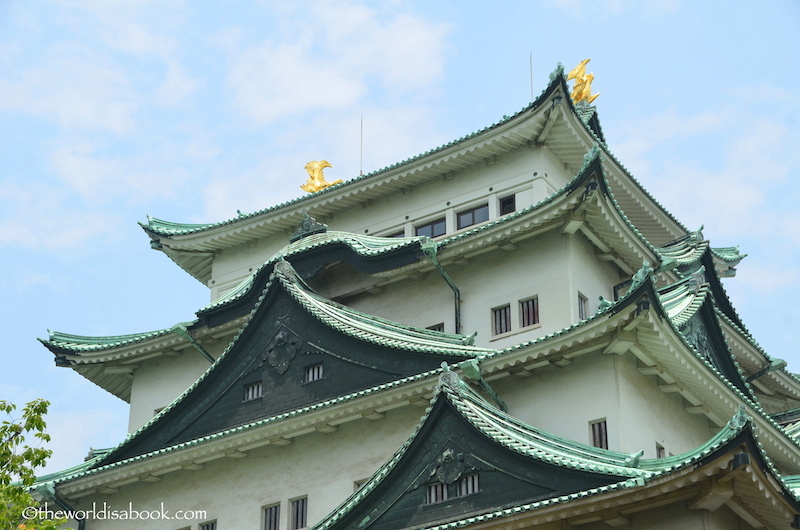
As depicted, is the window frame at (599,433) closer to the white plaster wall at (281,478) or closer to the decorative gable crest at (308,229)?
→ the white plaster wall at (281,478)

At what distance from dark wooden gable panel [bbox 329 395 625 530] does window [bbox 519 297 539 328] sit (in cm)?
590

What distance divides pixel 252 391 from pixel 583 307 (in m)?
8.71

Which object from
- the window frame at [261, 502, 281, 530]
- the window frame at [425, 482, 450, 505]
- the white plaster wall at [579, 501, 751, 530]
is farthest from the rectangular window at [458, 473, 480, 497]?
the window frame at [261, 502, 281, 530]

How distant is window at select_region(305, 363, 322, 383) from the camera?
28516 millimetres

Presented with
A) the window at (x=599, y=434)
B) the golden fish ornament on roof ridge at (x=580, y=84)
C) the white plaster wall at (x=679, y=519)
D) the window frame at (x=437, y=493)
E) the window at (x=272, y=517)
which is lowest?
the white plaster wall at (x=679, y=519)

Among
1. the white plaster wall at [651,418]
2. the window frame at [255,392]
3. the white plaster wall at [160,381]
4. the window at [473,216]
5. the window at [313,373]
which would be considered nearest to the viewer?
the white plaster wall at [651,418]

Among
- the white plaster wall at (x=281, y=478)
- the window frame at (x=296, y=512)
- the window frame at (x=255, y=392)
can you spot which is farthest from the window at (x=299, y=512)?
the window frame at (x=255, y=392)

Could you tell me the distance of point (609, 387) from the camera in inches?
989

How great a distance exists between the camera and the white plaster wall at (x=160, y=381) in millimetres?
34156

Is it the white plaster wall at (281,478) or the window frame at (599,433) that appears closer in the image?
the window frame at (599,433)

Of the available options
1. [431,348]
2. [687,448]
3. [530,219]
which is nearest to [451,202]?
[530,219]

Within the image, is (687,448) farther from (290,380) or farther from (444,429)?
(290,380)

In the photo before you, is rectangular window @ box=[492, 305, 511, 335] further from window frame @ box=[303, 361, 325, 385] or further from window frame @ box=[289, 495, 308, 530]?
window frame @ box=[289, 495, 308, 530]

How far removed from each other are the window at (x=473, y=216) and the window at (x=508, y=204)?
42 cm
